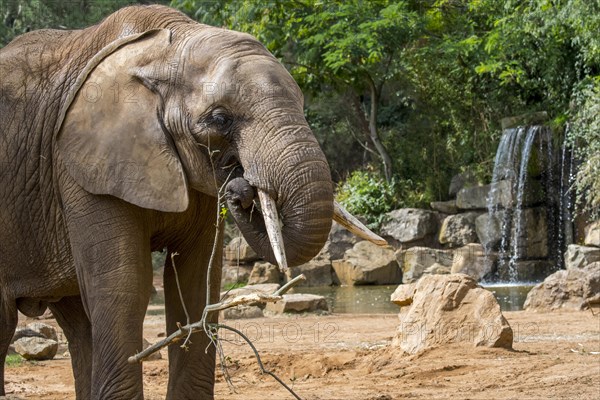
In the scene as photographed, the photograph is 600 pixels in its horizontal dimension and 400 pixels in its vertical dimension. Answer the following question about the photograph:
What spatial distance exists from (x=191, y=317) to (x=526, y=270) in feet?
62.5

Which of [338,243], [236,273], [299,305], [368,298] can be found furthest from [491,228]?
[299,305]

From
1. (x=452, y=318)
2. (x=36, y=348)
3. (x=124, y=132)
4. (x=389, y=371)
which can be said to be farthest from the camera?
(x=36, y=348)

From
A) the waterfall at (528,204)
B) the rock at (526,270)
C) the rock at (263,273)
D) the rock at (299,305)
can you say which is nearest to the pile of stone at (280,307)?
the rock at (299,305)

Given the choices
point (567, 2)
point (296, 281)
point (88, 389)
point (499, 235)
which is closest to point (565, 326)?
point (88, 389)

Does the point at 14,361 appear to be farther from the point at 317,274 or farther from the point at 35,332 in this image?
the point at 317,274

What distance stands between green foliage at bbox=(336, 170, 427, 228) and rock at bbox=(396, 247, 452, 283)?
3239 mm

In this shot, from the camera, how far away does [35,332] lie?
462 inches

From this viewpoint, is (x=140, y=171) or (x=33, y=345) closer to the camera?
(x=140, y=171)

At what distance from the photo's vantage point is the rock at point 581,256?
21.6 m

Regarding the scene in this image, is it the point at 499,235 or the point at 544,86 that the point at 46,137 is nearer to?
the point at 499,235

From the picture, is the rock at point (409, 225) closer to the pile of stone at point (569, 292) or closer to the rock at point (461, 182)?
the rock at point (461, 182)

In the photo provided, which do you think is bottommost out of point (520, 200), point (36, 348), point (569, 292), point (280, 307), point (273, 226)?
point (36, 348)

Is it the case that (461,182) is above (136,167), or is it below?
above

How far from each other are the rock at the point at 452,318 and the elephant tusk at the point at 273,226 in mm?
4763
